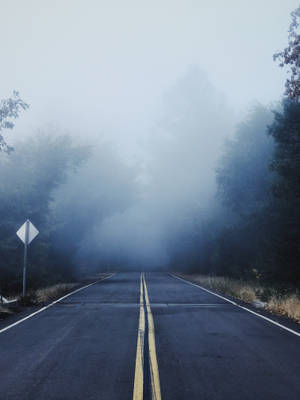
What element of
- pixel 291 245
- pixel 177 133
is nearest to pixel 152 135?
pixel 177 133

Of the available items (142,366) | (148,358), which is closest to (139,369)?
(142,366)

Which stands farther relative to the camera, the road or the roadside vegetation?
the roadside vegetation

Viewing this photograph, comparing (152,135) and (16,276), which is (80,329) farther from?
(152,135)

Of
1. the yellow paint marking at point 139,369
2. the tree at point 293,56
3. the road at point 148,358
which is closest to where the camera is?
the yellow paint marking at point 139,369

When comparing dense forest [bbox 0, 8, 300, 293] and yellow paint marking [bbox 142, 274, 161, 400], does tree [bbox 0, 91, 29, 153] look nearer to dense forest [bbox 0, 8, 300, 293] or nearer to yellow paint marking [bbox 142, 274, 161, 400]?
dense forest [bbox 0, 8, 300, 293]

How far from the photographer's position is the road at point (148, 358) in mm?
5520

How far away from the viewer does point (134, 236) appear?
94500 millimetres

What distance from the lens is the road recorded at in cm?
552

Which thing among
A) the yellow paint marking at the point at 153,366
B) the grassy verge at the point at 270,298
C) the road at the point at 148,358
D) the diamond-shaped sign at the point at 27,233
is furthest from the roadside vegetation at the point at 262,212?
the diamond-shaped sign at the point at 27,233

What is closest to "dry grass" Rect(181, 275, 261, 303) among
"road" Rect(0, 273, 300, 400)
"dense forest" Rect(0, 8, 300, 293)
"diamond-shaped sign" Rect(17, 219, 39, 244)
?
"dense forest" Rect(0, 8, 300, 293)

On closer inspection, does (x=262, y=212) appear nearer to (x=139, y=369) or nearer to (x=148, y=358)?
(x=148, y=358)

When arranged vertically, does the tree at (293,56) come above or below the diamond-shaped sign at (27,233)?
above

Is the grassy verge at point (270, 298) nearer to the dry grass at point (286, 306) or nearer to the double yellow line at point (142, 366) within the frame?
the dry grass at point (286, 306)

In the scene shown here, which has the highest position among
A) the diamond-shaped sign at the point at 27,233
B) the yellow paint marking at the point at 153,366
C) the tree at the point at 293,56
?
the tree at the point at 293,56
